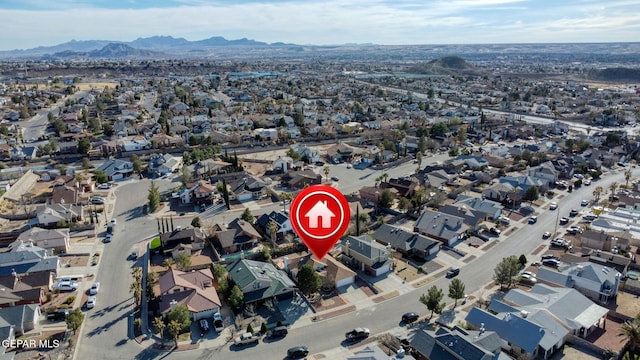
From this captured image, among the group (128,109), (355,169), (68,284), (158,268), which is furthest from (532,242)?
(128,109)

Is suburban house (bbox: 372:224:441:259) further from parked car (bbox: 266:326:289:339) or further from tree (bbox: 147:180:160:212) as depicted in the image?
tree (bbox: 147:180:160:212)

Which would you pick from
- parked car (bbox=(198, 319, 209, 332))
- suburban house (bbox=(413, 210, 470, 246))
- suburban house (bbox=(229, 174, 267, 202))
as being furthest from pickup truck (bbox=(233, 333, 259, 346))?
suburban house (bbox=(229, 174, 267, 202))

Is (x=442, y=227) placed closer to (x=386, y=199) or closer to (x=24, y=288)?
(x=386, y=199)

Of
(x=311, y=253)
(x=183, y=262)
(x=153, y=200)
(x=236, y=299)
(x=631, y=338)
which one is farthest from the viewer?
(x=153, y=200)

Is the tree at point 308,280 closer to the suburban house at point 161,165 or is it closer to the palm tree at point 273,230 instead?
the palm tree at point 273,230

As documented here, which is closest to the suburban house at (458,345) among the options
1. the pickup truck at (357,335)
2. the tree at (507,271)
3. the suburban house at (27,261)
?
the pickup truck at (357,335)

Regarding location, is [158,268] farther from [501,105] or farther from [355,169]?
[501,105]

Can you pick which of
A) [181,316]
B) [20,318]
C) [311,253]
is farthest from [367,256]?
[20,318]

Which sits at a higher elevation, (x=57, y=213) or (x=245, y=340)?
(x=57, y=213)
